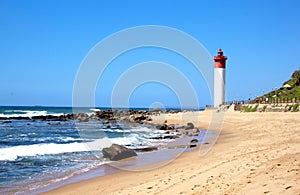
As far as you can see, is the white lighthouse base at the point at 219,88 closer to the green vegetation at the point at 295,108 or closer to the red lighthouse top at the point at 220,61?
the red lighthouse top at the point at 220,61

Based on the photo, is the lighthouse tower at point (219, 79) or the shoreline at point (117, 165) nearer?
the shoreline at point (117, 165)

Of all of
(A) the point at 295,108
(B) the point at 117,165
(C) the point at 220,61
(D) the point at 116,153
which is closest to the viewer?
(B) the point at 117,165

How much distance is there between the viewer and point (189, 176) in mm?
7000

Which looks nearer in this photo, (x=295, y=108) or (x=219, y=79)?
(x=295, y=108)

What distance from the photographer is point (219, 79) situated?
42156mm

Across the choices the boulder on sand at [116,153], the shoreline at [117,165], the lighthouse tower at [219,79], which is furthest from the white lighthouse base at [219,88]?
the boulder on sand at [116,153]

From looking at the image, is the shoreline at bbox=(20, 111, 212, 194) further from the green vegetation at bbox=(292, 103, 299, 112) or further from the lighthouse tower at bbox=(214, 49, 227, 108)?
the lighthouse tower at bbox=(214, 49, 227, 108)

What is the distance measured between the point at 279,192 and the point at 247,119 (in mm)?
23976

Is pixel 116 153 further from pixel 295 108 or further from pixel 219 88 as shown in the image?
pixel 219 88

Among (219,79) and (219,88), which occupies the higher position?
(219,79)

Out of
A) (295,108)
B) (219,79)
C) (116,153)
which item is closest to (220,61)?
(219,79)

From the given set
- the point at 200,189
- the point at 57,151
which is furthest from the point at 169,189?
the point at 57,151

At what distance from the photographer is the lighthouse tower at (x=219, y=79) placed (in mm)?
41812

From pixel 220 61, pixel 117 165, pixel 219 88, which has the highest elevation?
pixel 220 61
